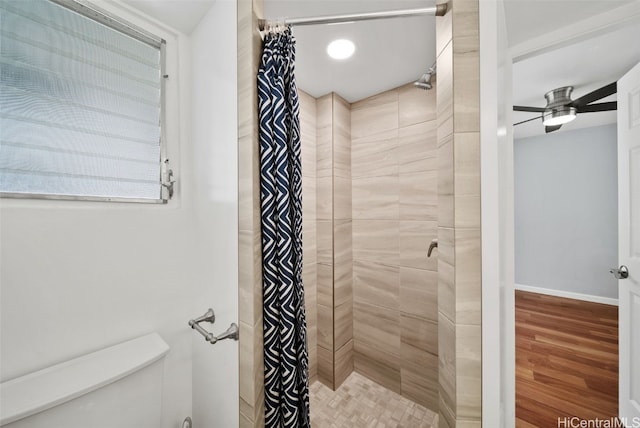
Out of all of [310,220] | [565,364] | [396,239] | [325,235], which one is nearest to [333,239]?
[325,235]

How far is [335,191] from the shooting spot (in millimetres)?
1703

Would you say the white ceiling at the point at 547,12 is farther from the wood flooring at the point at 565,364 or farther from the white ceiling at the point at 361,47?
the wood flooring at the point at 565,364

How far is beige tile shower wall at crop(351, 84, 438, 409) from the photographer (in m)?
1.49

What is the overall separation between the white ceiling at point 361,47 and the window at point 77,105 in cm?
61

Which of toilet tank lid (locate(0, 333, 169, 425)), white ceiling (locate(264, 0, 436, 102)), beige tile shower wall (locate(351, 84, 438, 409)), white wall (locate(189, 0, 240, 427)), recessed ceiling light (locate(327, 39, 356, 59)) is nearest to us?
toilet tank lid (locate(0, 333, 169, 425))

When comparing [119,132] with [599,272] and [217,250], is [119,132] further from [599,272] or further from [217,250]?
[599,272]

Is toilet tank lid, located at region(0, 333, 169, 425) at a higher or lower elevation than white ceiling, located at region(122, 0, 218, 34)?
lower

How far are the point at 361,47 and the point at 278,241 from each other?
1089 millimetres

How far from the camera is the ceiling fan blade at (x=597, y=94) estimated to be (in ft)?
5.36

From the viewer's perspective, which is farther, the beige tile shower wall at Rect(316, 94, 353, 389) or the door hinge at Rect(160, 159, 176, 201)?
the beige tile shower wall at Rect(316, 94, 353, 389)

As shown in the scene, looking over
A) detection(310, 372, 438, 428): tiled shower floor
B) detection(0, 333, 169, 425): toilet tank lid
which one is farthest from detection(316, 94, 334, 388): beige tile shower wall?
detection(0, 333, 169, 425): toilet tank lid

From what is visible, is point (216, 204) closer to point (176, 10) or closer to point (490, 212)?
point (176, 10)

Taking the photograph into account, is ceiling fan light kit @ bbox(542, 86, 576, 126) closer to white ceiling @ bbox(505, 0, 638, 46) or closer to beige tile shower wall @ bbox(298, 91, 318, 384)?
white ceiling @ bbox(505, 0, 638, 46)

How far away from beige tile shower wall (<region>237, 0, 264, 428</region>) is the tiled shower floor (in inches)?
35.0
